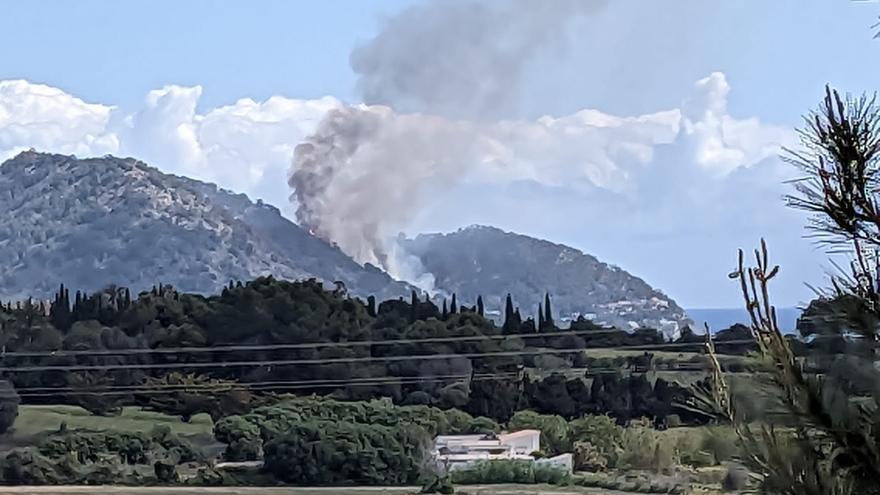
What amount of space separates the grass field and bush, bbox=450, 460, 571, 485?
6.60ft

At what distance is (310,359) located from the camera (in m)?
10.1

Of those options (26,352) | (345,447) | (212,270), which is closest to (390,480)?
(345,447)

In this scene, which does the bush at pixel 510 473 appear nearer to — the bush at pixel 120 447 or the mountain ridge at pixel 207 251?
the mountain ridge at pixel 207 251

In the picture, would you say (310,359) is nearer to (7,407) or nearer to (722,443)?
(7,407)

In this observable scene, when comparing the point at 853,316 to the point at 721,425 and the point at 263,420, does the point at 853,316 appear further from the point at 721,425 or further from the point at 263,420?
the point at 263,420

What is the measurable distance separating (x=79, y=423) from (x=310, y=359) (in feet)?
5.87

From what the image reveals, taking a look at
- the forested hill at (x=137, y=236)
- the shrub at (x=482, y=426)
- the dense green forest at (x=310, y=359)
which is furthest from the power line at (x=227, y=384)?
the forested hill at (x=137, y=236)

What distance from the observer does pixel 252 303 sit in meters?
10.4

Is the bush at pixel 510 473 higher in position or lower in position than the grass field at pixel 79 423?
lower

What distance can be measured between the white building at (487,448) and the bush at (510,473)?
73 mm

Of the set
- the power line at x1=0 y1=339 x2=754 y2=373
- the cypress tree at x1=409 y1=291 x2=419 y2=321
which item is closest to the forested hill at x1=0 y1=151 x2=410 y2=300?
the cypress tree at x1=409 y1=291 x2=419 y2=321

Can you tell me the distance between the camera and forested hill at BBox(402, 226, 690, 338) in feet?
38.2

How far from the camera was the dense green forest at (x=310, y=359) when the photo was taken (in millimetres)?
9938

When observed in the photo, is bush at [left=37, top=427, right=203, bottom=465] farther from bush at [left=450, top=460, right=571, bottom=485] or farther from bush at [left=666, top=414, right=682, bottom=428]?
bush at [left=666, top=414, right=682, bottom=428]
